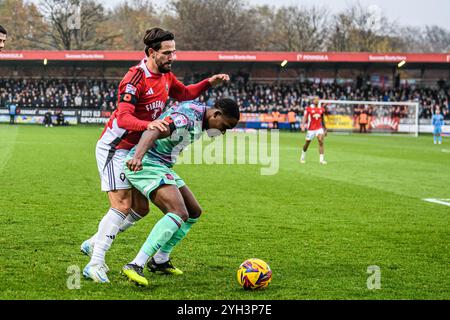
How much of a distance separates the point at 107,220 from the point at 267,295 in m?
1.86

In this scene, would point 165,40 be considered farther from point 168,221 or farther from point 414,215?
point 414,215

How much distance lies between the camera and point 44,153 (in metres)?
24.6

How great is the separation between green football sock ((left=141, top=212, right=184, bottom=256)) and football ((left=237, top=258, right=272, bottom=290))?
0.78m

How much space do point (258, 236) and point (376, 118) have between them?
4553 centimetres

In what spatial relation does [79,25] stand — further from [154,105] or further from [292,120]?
[154,105]

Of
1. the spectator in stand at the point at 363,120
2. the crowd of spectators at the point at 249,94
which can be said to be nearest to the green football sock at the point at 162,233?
the spectator in stand at the point at 363,120

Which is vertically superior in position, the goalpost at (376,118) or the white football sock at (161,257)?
the white football sock at (161,257)

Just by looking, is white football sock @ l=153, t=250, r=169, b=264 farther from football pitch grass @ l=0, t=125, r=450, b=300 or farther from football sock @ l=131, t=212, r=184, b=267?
football sock @ l=131, t=212, r=184, b=267

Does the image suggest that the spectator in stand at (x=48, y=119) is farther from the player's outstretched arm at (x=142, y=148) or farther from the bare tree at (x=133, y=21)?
the player's outstretched arm at (x=142, y=148)

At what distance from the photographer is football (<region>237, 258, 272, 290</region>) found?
6.39m

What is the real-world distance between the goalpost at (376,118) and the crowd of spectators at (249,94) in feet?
10.3

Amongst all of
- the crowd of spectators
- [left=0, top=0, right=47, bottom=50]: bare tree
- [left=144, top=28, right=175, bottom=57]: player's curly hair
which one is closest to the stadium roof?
the crowd of spectators

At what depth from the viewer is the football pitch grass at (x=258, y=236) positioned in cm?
645
